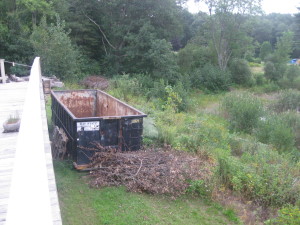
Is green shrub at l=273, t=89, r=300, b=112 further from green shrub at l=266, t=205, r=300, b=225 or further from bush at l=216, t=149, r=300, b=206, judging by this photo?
green shrub at l=266, t=205, r=300, b=225

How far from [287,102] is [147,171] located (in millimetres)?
19272

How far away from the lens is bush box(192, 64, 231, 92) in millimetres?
33344

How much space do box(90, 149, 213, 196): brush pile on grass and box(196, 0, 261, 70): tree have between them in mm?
31985

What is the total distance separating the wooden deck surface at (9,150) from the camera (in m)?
2.52

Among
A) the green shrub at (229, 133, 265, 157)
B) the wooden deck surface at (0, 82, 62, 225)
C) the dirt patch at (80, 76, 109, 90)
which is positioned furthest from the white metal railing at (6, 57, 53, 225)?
the dirt patch at (80, 76, 109, 90)

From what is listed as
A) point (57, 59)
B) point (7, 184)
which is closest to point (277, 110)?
point (57, 59)

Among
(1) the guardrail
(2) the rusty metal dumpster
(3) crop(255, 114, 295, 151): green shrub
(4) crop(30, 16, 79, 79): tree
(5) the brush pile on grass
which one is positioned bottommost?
(3) crop(255, 114, 295, 151): green shrub

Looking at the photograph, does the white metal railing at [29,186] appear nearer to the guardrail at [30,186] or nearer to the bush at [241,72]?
the guardrail at [30,186]

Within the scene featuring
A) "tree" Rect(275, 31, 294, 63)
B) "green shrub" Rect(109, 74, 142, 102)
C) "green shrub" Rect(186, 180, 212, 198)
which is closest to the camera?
"green shrub" Rect(186, 180, 212, 198)

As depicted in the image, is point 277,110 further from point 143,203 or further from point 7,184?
point 7,184

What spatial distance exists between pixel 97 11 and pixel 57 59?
13.7 metres

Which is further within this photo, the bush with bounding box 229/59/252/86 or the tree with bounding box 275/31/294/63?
the tree with bounding box 275/31/294/63

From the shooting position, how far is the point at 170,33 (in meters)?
30.5

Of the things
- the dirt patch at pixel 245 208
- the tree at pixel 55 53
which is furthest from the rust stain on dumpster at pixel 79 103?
the tree at pixel 55 53
